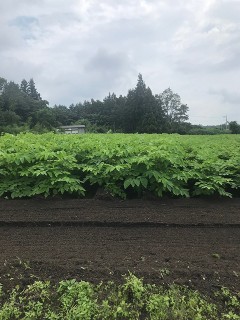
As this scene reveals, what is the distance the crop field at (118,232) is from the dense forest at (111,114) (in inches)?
1736

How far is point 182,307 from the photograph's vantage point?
254 cm

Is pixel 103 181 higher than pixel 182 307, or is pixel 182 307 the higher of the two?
pixel 103 181

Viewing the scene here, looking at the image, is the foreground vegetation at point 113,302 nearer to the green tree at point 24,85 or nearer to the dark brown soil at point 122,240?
the dark brown soil at point 122,240

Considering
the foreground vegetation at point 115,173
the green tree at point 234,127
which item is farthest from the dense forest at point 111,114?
the foreground vegetation at point 115,173

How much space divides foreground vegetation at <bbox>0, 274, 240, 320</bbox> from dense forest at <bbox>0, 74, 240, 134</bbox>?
45.9 metres

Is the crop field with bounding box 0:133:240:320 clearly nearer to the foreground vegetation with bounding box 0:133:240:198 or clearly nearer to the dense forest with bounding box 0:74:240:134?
the foreground vegetation with bounding box 0:133:240:198

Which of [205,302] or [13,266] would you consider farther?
[13,266]

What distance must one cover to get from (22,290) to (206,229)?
2.00m

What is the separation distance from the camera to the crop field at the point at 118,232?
2.62m

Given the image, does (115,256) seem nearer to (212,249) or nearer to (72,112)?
(212,249)

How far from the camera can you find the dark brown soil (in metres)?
2.95

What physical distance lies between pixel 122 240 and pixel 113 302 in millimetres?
1048

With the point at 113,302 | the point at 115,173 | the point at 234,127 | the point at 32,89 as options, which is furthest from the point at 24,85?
the point at 113,302

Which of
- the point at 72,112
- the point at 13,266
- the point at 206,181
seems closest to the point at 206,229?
the point at 206,181
